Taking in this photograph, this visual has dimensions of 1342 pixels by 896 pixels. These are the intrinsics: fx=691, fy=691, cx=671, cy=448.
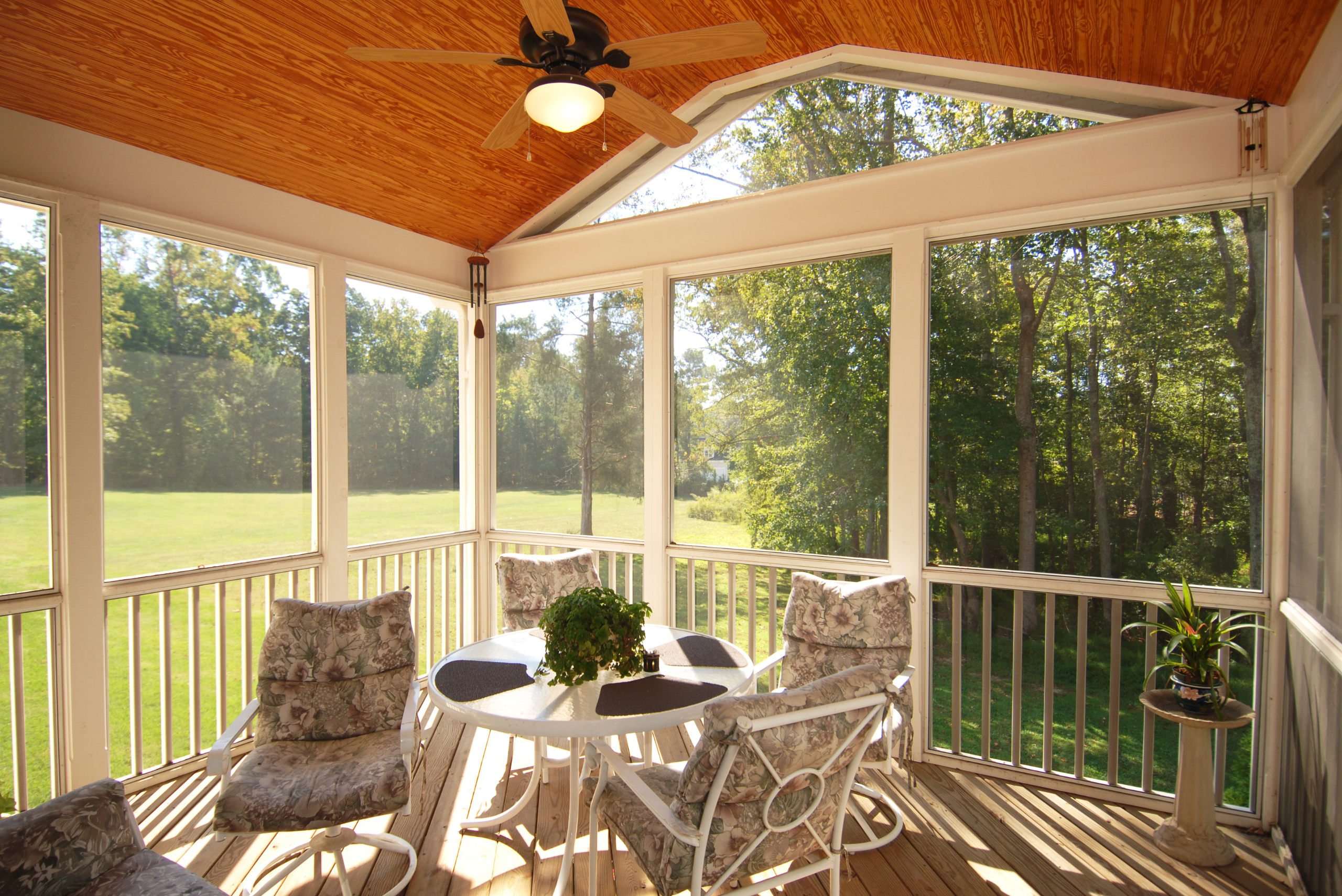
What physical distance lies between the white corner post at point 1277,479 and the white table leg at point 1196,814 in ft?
1.12

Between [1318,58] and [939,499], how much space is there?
6.68 feet

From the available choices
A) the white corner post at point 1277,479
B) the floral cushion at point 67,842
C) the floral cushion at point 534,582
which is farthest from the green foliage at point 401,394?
the white corner post at point 1277,479

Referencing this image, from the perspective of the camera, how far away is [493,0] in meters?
2.68

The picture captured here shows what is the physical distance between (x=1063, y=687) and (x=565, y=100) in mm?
3215

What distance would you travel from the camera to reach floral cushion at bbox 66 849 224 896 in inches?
56.4

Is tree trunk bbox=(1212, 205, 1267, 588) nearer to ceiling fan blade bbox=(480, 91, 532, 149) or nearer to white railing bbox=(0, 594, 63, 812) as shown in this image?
ceiling fan blade bbox=(480, 91, 532, 149)

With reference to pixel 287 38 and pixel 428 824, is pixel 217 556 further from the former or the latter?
pixel 287 38

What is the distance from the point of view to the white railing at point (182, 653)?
122 inches

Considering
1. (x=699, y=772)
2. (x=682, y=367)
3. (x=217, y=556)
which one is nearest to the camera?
(x=699, y=772)

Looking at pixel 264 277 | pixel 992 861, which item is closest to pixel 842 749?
pixel 992 861

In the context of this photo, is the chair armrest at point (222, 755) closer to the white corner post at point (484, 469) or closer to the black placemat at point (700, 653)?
the black placemat at point (700, 653)

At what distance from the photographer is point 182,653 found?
3381 millimetres

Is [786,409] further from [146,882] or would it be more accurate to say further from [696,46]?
[146,882]

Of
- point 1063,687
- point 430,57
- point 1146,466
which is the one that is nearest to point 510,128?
point 430,57
